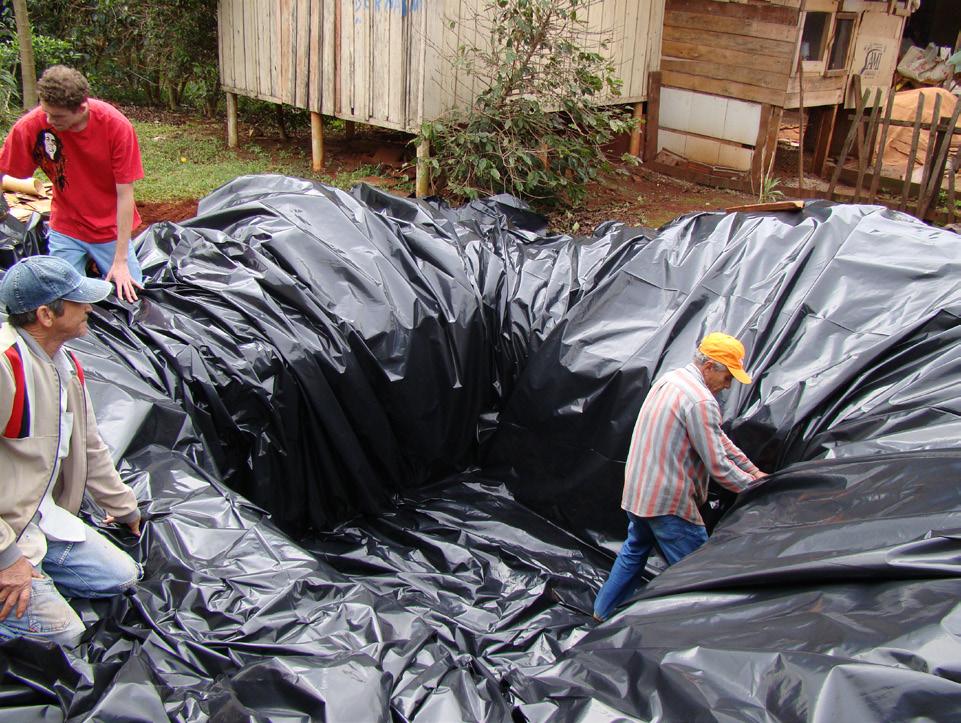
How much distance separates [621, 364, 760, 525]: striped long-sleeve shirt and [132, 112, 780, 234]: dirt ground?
12.5 feet

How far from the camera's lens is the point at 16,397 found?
2143 millimetres

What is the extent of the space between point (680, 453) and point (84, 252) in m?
3.02

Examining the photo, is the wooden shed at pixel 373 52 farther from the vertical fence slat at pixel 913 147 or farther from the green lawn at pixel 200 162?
the vertical fence slat at pixel 913 147

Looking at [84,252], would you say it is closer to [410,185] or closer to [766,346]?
[766,346]

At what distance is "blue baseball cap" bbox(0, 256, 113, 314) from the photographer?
7.36 feet

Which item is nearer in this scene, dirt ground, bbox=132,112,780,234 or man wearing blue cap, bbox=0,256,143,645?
man wearing blue cap, bbox=0,256,143,645

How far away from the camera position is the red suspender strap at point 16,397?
2.15 metres

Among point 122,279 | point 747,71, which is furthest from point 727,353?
point 747,71

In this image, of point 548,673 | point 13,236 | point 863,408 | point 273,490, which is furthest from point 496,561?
point 13,236

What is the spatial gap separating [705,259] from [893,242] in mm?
896

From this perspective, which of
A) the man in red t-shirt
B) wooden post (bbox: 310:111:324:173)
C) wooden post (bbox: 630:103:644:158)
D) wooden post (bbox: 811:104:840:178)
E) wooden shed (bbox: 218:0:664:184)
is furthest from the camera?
wooden post (bbox: 811:104:840:178)

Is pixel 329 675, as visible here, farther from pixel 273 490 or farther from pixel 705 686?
pixel 273 490

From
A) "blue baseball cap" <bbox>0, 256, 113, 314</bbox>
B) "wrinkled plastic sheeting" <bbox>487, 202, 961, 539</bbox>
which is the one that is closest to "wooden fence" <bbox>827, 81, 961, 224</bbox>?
"wrinkled plastic sheeting" <bbox>487, 202, 961, 539</bbox>

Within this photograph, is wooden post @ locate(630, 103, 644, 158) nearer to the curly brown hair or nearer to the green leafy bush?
the green leafy bush
